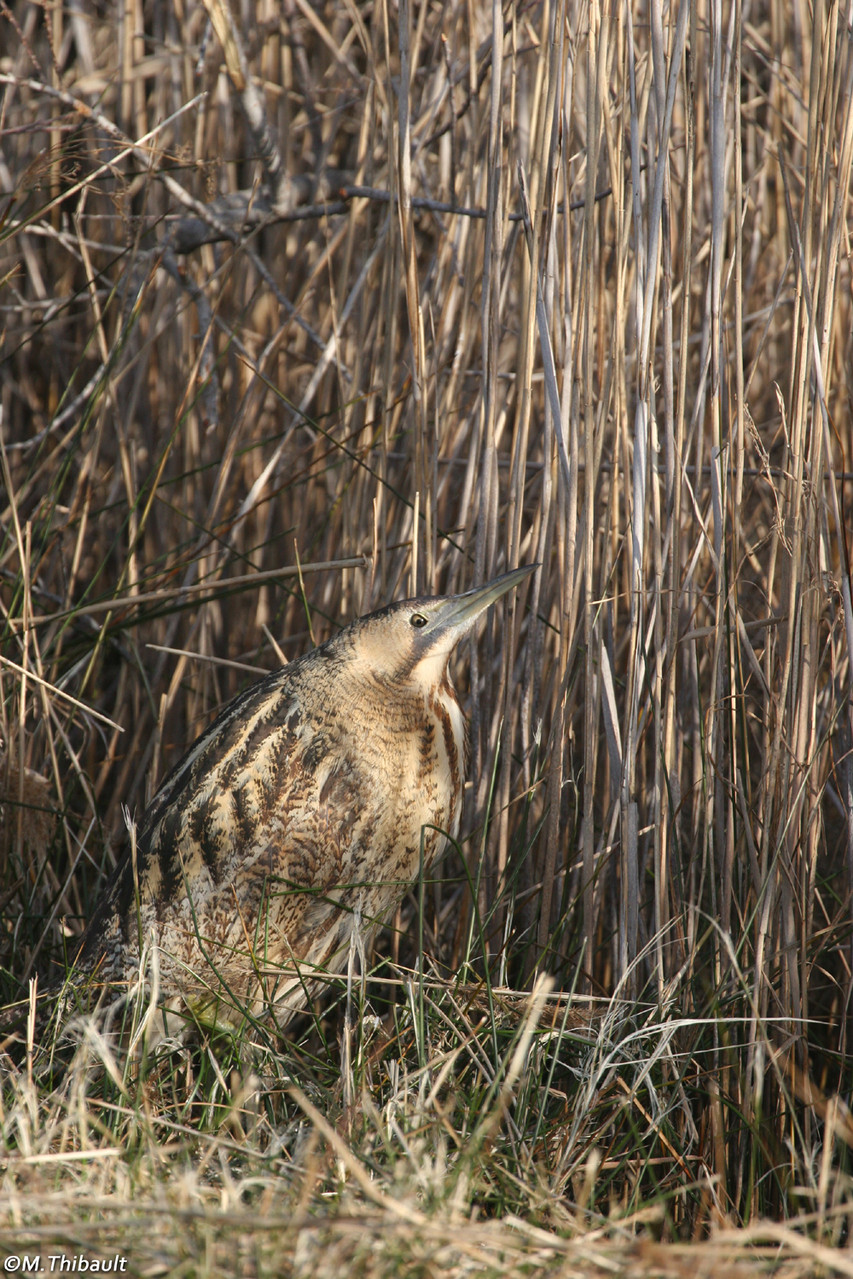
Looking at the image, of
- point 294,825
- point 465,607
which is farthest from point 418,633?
point 294,825

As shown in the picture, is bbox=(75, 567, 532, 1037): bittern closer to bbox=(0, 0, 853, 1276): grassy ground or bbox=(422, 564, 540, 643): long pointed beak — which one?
bbox=(422, 564, 540, 643): long pointed beak

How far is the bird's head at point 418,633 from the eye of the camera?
1844 mm

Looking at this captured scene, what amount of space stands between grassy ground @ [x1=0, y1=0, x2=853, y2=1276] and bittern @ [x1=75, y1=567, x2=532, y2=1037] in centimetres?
11

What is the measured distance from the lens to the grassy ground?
1.42 m

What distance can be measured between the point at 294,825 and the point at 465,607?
457 millimetres

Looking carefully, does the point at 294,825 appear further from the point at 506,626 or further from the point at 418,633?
the point at 506,626

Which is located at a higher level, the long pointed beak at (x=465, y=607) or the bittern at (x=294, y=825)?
the long pointed beak at (x=465, y=607)

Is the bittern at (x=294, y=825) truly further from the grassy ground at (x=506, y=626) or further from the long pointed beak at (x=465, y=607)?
the grassy ground at (x=506, y=626)

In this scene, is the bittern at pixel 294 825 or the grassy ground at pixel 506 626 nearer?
the grassy ground at pixel 506 626

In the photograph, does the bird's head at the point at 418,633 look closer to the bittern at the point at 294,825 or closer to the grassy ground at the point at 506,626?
the bittern at the point at 294,825

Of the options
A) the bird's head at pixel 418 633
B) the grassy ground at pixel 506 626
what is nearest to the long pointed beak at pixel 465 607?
the bird's head at pixel 418 633

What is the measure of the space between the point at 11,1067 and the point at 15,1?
285 centimetres

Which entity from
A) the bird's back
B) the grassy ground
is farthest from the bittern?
the grassy ground

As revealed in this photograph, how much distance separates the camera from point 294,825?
1.89m
